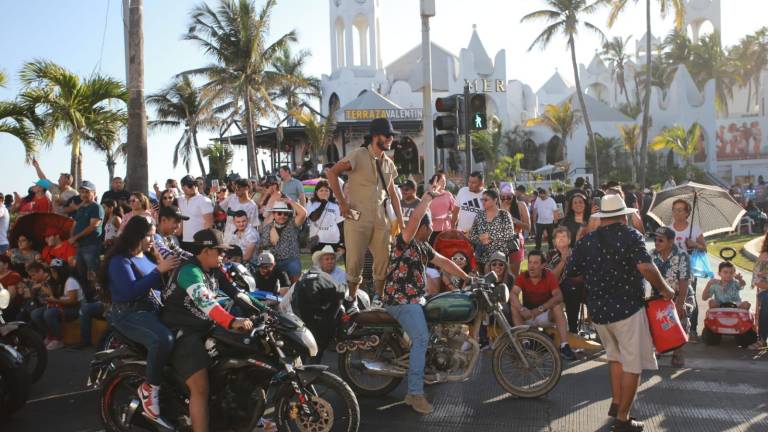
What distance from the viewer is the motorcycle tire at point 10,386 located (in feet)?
20.8

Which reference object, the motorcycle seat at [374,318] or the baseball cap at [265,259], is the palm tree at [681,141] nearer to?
the baseball cap at [265,259]

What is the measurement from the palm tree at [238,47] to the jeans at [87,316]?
A: 23.8 m

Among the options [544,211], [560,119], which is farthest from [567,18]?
[544,211]

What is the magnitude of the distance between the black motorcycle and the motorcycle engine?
1.33m

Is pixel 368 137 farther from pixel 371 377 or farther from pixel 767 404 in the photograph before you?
pixel 767 404

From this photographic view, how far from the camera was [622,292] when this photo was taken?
18.5 ft

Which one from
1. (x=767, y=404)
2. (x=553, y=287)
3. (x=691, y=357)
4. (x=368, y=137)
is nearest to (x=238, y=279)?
(x=368, y=137)

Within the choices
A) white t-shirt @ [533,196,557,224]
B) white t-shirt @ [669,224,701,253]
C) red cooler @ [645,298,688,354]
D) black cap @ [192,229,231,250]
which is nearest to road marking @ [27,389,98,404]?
black cap @ [192,229,231,250]

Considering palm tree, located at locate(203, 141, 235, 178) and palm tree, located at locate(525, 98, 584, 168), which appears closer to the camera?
palm tree, located at locate(203, 141, 235, 178)

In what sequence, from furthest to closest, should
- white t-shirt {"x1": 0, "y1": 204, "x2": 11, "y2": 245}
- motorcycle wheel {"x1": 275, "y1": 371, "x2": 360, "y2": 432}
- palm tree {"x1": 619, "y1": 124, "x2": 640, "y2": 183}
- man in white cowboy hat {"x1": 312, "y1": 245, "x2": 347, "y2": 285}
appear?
palm tree {"x1": 619, "y1": 124, "x2": 640, "y2": 183}
white t-shirt {"x1": 0, "y1": 204, "x2": 11, "y2": 245}
man in white cowboy hat {"x1": 312, "y1": 245, "x2": 347, "y2": 285}
motorcycle wheel {"x1": 275, "y1": 371, "x2": 360, "y2": 432}

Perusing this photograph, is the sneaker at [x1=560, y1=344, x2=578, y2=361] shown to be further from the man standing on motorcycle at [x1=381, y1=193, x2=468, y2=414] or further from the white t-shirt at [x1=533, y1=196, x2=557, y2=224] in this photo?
the white t-shirt at [x1=533, y1=196, x2=557, y2=224]

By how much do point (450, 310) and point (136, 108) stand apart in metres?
8.55

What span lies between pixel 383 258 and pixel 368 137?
1.19m

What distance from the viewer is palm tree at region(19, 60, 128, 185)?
48.1ft
